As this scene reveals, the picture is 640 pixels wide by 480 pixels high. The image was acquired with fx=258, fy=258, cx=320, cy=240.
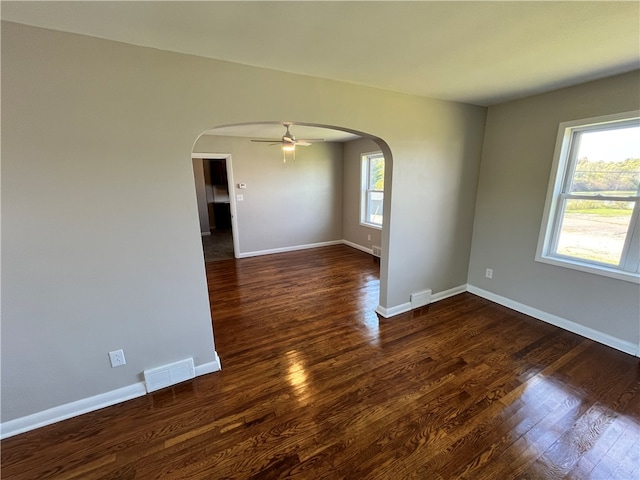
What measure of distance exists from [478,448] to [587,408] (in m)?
0.97

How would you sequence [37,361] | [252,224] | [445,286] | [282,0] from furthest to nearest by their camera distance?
1. [252,224]
2. [445,286]
3. [37,361]
4. [282,0]

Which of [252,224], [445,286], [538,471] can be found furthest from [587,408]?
[252,224]

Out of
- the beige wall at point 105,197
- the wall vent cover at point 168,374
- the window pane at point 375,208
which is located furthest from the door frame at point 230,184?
the wall vent cover at point 168,374

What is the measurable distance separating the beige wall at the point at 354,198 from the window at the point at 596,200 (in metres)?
2.91

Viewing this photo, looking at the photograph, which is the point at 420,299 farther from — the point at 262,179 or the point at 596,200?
the point at 262,179

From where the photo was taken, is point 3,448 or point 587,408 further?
point 587,408

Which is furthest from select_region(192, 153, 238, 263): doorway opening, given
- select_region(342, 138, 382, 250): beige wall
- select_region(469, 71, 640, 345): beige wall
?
select_region(469, 71, 640, 345): beige wall

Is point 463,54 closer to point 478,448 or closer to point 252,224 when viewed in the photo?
point 478,448

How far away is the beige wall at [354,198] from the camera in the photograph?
5.41 m

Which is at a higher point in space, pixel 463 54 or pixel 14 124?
pixel 463 54

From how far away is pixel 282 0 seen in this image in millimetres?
1196

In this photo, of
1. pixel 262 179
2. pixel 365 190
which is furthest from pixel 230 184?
pixel 365 190

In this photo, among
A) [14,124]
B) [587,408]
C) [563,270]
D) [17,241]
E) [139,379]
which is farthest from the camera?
[563,270]

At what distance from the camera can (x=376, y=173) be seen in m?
5.38
